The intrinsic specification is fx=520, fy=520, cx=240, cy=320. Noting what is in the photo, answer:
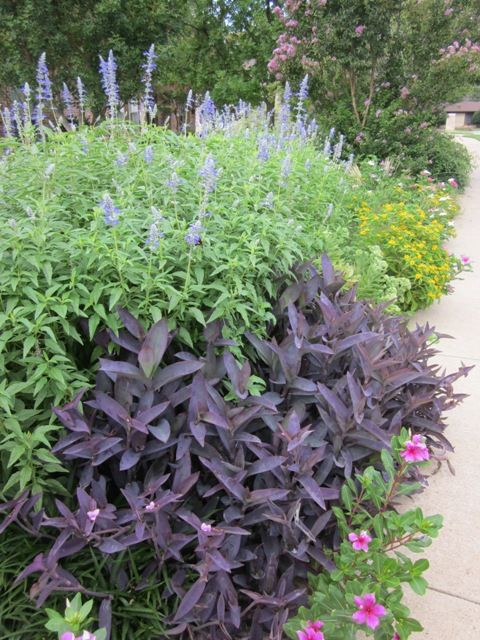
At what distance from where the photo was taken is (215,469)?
201 cm

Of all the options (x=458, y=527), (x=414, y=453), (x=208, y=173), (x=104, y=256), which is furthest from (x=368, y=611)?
(x=208, y=173)

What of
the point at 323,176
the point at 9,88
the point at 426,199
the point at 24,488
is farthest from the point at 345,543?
the point at 9,88

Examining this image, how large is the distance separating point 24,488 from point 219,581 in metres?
0.82

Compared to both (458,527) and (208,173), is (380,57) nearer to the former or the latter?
(208,173)

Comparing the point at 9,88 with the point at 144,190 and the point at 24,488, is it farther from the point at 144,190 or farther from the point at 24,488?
the point at 24,488

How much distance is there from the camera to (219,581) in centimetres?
187

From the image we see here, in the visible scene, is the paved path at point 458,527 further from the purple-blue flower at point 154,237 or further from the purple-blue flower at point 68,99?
the purple-blue flower at point 68,99

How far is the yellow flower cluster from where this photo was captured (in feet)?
15.9

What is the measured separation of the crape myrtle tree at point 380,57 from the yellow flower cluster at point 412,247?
608 centimetres

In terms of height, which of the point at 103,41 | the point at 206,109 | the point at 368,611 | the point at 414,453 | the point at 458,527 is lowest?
the point at 458,527

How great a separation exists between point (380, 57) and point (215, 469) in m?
10.8

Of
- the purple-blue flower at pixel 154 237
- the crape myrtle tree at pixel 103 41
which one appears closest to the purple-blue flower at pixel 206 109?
the purple-blue flower at pixel 154 237


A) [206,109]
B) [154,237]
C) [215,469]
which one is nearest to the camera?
[215,469]

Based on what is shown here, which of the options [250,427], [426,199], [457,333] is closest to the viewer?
[250,427]
